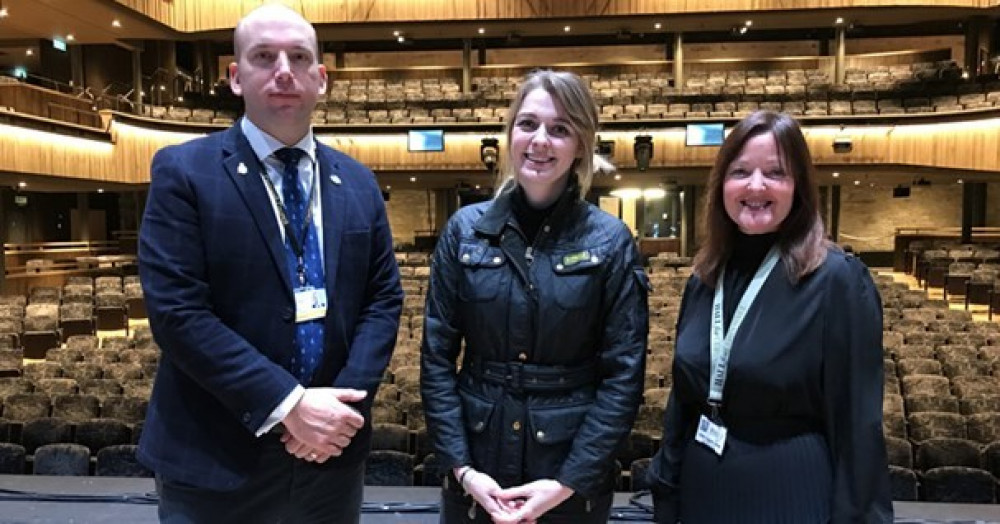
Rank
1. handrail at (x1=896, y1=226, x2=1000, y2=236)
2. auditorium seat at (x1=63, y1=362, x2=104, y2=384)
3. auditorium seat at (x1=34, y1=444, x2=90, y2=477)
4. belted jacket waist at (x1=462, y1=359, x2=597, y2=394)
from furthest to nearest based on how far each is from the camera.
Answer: handrail at (x1=896, y1=226, x2=1000, y2=236) < auditorium seat at (x1=63, y1=362, x2=104, y2=384) < auditorium seat at (x1=34, y1=444, x2=90, y2=477) < belted jacket waist at (x1=462, y1=359, x2=597, y2=394)

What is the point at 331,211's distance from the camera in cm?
149

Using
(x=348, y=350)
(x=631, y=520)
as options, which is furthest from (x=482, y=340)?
(x=631, y=520)

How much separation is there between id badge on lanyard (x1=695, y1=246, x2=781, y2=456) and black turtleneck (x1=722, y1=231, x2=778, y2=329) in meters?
0.02

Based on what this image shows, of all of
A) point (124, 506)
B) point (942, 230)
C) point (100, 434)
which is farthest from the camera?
point (942, 230)

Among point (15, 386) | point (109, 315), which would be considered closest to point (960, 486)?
point (15, 386)

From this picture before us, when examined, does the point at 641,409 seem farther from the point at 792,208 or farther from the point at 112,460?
the point at 792,208

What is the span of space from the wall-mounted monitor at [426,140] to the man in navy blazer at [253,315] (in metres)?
13.4

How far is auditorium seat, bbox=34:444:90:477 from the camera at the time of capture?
4.02 m

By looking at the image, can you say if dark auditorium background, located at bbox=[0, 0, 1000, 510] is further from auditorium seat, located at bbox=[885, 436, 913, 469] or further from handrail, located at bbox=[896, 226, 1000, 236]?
auditorium seat, located at bbox=[885, 436, 913, 469]

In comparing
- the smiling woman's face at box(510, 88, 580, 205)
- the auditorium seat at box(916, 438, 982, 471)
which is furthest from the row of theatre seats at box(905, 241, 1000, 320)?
the smiling woman's face at box(510, 88, 580, 205)

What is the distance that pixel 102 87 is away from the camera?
17.4 m

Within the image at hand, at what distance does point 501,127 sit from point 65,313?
7.22 m

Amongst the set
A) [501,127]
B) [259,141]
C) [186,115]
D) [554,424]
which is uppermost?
[186,115]

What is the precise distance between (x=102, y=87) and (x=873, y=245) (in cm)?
1979
